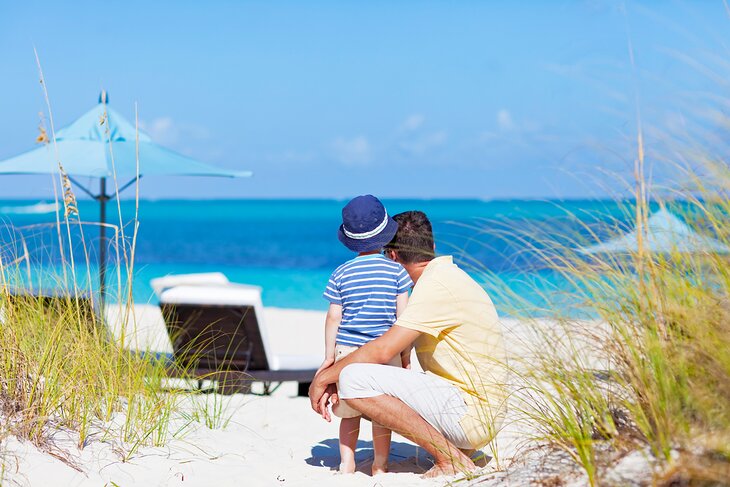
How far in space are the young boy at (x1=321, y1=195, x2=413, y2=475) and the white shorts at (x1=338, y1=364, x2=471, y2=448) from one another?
0.80 ft

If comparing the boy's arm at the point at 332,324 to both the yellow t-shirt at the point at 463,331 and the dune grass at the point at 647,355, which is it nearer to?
the yellow t-shirt at the point at 463,331

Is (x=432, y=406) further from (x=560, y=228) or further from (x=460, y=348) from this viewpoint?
(x=560, y=228)

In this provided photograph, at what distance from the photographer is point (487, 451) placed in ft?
12.5

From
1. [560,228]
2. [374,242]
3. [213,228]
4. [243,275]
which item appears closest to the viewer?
[560,228]

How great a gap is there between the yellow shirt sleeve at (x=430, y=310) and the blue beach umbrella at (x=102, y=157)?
4575 mm

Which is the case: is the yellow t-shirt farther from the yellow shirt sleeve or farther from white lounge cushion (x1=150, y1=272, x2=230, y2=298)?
white lounge cushion (x1=150, y1=272, x2=230, y2=298)

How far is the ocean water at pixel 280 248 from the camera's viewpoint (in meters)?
2.81

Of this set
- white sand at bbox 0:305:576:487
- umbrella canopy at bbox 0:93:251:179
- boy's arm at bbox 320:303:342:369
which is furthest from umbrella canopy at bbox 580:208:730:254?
umbrella canopy at bbox 0:93:251:179

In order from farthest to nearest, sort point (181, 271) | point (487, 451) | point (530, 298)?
1. point (181, 271)
2. point (487, 451)
3. point (530, 298)

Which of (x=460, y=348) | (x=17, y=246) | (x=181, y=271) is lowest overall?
(x=181, y=271)

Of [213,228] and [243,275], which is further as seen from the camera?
[213,228]

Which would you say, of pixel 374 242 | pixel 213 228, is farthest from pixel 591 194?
pixel 213 228

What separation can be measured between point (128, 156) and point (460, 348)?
532 centimetres

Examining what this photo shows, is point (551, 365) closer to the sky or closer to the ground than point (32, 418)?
closer to the sky
